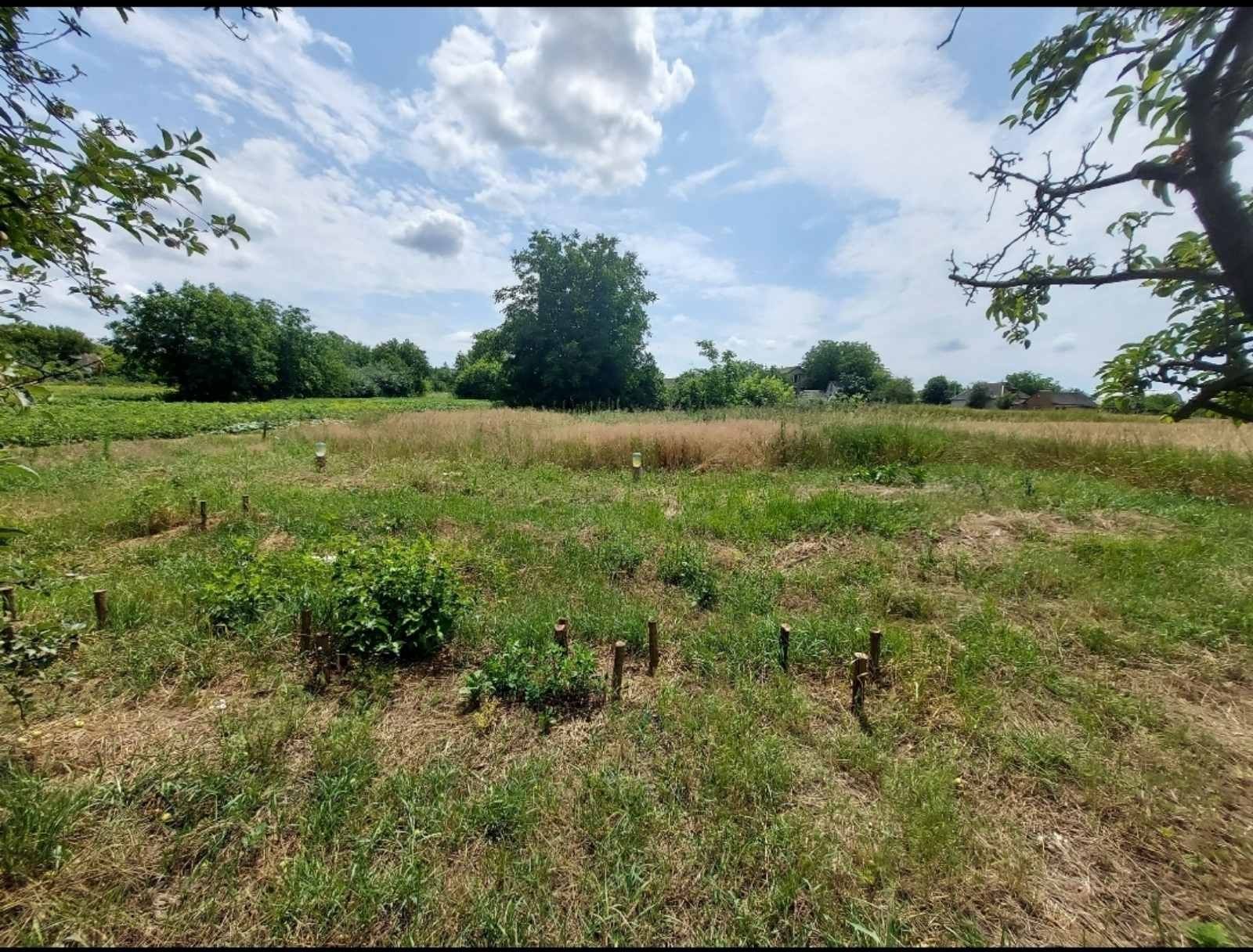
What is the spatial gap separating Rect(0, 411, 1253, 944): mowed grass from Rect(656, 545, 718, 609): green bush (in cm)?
4

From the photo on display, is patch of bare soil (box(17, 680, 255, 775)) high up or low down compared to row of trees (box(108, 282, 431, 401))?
down

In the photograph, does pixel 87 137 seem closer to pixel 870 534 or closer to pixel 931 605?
pixel 931 605

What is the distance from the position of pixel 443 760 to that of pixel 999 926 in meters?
2.38

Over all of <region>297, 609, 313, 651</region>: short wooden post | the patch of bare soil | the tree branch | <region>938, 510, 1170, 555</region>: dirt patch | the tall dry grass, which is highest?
the tree branch

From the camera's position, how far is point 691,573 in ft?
14.6

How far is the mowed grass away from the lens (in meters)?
1.72

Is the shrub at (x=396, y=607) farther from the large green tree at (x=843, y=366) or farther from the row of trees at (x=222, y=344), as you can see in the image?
the large green tree at (x=843, y=366)

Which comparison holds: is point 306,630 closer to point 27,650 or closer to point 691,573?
point 27,650

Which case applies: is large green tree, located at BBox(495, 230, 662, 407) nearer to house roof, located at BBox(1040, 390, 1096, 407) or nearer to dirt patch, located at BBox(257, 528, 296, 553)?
dirt patch, located at BBox(257, 528, 296, 553)

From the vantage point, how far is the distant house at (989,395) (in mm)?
52750

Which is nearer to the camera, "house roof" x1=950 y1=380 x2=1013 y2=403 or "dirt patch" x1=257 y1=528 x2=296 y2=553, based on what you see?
"dirt patch" x1=257 y1=528 x2=296 y2=553

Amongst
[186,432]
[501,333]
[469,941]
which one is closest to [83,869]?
[469,941]

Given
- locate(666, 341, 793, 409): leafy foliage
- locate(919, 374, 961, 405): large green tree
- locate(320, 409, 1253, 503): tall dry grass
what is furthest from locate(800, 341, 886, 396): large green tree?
locate(320, 409, 1253, 503): tall dry grass

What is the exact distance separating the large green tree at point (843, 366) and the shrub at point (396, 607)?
6214 centimetres
